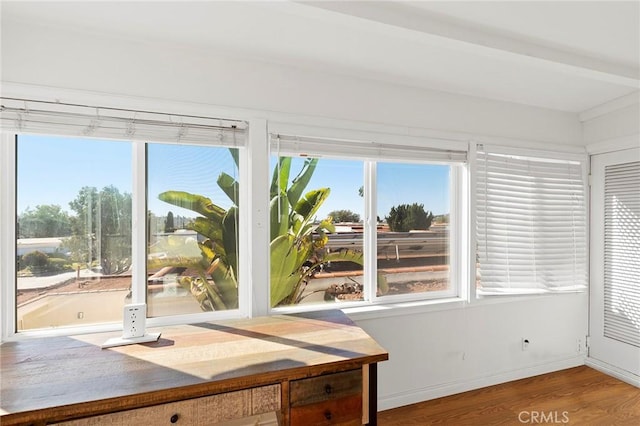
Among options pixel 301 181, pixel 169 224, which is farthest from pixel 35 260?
pixel 301 181

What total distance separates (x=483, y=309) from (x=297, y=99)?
216cm

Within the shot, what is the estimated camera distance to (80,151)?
5.76 ft

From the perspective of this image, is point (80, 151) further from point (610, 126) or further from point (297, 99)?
point (610, 126)

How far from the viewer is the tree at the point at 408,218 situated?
7.93 ft

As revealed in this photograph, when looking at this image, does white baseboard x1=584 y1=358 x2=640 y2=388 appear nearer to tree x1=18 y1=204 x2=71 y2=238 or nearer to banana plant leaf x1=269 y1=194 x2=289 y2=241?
banana plant leaf x1=269 y1=194 x2=289 y2=241

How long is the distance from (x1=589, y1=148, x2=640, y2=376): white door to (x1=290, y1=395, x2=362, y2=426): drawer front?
2.72 meters

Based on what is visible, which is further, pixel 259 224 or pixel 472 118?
pixel 472 118

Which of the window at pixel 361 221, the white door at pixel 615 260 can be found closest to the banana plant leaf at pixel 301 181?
the window at pixel 361 221

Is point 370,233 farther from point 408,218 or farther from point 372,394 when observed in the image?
point 372,394

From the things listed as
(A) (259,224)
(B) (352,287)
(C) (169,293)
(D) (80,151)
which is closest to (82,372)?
(C) (169,293)

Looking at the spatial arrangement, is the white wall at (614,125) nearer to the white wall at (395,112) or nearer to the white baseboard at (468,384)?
the white wall at (395,112)

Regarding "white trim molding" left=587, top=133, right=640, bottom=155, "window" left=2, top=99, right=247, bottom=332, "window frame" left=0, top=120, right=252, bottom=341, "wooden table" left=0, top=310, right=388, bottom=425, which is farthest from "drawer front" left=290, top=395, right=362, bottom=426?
"white trim molding" left=587, top=133, right=640, bottom=155

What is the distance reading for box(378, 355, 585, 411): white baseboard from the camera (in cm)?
225

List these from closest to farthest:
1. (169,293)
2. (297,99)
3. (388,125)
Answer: (169,293) < (297,99) < (388,125)
